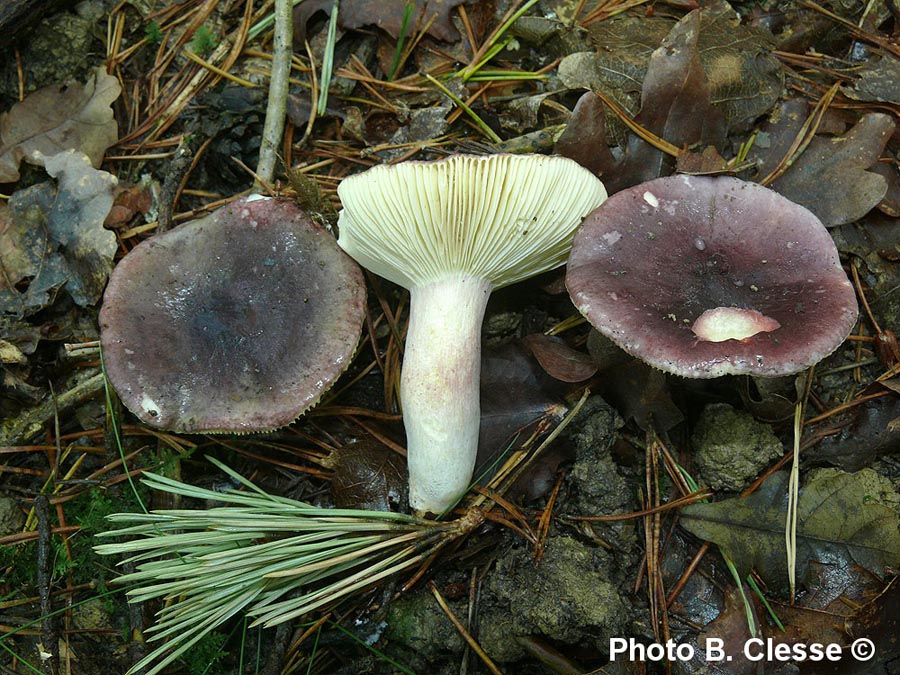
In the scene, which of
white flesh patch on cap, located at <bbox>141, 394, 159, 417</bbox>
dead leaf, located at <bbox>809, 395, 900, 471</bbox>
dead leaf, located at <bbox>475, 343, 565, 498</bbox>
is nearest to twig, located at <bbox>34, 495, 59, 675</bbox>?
white flesh patch on cap, located at <bbox>141, 394, 159, 417</bbox>

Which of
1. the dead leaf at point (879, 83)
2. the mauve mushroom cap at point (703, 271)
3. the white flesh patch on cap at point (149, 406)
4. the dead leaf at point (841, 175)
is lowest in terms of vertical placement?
the white flesh patch on cap at point (149, 406)

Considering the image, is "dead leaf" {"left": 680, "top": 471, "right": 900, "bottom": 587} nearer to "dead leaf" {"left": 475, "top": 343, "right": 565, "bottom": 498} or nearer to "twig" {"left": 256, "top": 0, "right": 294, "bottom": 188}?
"dead leaf" {"left": 475, "top": 343, "right": 565, "bottom": 498}

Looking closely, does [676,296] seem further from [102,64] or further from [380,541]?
[102,64]

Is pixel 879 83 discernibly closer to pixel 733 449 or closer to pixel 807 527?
pixel 733 449

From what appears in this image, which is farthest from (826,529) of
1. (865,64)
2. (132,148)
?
(132,148)

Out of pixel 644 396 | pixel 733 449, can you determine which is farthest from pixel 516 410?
pixel 733 449

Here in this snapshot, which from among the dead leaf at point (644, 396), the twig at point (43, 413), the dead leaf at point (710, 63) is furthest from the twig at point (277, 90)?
the dead leaf at point (644, 396)

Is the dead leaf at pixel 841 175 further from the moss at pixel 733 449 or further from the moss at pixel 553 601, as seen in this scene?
the moss at pixel 553 601
